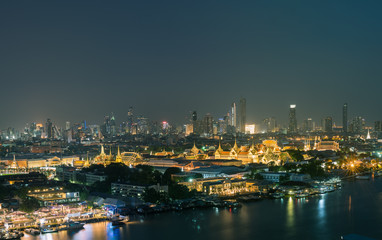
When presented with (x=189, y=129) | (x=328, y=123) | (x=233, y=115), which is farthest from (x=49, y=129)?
(x=328, y=123)

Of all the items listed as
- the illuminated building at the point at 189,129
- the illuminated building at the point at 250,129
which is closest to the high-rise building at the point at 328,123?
the illuminated building at the point at 250,129

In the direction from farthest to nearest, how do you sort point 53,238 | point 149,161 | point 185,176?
point 149,161
point 185,176
point 53,238

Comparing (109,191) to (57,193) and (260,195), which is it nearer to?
(57,193)

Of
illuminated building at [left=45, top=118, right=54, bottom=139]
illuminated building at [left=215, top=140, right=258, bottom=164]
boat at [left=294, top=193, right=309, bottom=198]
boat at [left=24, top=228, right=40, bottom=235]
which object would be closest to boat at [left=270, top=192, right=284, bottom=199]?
boat at [left=294, top=193, right=309, bottom=198]

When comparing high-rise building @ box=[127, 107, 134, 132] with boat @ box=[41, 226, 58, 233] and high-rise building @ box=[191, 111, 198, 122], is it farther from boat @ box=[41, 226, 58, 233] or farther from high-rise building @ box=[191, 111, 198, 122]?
Result: boat @ box=[41, 226, 58, 233]

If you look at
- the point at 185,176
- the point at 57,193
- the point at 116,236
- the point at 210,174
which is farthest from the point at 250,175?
the point at 116,236

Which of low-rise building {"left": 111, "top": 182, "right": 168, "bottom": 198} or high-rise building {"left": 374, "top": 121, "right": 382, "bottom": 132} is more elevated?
high-rise building {"left": 374, "top": 121, "right": 382, "bottom": 132}

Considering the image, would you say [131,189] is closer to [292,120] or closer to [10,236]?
[10,236]

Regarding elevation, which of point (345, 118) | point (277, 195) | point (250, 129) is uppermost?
point (345, 118)

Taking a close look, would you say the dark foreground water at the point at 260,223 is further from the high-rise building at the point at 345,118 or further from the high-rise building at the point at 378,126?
the high-rise building at the point at 345,118
